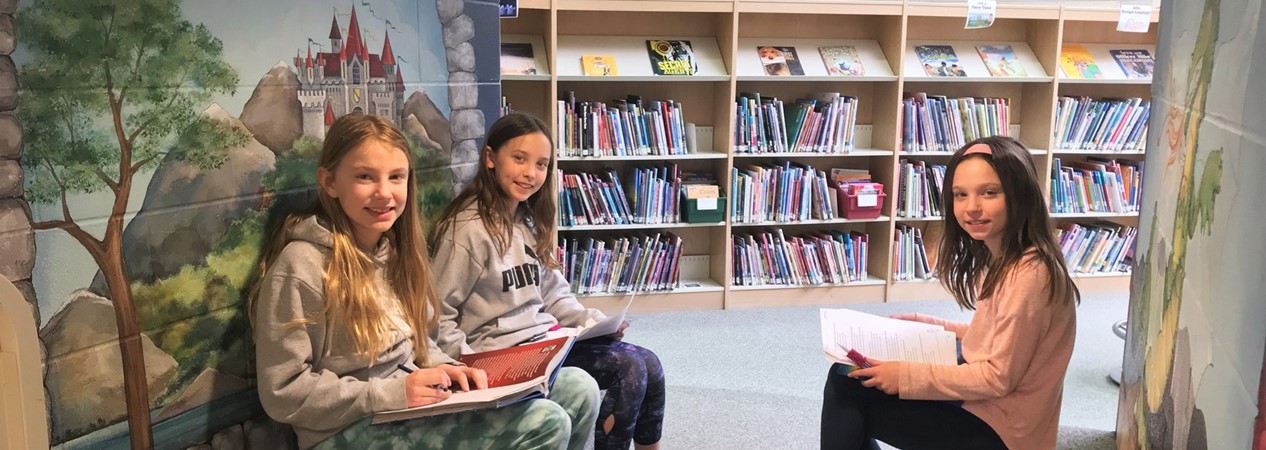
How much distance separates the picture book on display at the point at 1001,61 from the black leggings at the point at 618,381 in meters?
2.82

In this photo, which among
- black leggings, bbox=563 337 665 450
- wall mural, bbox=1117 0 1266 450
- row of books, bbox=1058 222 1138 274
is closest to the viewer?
wall mural, bbox=1117 0 1266 450

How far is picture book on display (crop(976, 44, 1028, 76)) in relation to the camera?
435cm

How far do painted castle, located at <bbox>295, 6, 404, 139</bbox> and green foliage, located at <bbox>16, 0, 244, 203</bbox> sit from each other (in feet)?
0.60

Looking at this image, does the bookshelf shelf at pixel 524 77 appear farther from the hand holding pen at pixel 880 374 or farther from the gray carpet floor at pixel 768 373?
the hand holding pen at pixel 880 374

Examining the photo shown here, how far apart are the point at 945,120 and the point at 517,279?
9.20 ft

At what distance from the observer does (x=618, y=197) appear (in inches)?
160

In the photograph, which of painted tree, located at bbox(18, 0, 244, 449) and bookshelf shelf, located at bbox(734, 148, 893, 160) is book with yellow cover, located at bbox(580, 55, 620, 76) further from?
painted tree, located at bbox(18, 0, 244, 449)

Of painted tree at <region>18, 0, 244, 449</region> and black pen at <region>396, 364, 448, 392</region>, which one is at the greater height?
painted tree at <region>18, 0, 244, 449</region>

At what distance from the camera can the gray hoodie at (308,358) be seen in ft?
5.32

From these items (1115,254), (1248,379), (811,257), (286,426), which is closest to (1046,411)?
(1248,379)

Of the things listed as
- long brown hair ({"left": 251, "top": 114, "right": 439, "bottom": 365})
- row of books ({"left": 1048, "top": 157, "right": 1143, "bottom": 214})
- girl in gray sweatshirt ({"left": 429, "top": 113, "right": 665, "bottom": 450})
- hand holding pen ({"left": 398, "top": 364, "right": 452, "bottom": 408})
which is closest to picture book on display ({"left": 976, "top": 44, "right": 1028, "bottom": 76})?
row of books ({"left": 1048, "top": 157, "right": 1143, "bottom": 214})

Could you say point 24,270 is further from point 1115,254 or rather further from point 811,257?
point 1115,254

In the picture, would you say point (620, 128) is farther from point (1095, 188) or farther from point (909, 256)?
point (1095, 188)

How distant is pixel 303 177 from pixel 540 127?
0.61m
